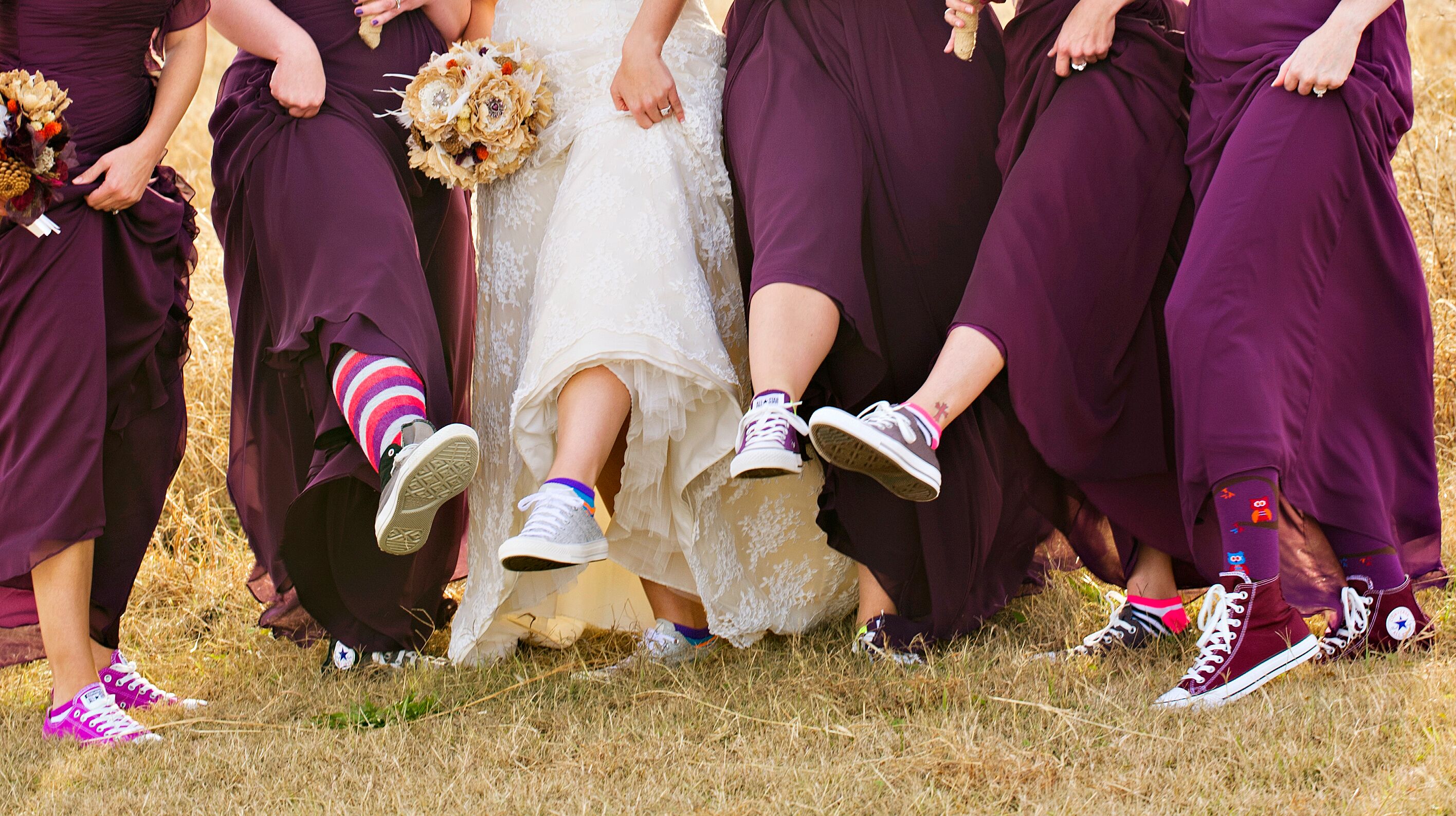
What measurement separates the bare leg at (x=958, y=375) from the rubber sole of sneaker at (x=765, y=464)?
13.3 inches

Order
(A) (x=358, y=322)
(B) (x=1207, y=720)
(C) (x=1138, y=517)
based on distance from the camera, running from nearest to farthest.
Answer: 1. (B) (x=1207, y=720)
2. (A) (x=358, y=322)
3. (C) (x=1138, y=517)

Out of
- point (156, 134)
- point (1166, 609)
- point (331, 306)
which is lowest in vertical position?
point (1166, 609)

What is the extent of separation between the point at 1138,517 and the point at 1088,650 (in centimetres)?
37

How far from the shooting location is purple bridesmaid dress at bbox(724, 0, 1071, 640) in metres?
3.30

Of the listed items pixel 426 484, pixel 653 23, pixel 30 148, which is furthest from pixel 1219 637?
pixel 30 148

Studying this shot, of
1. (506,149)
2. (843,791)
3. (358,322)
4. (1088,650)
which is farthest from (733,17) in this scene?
(843,791)

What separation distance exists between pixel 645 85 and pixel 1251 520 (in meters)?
1.87

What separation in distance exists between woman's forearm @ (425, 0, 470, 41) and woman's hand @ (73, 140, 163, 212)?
920mm

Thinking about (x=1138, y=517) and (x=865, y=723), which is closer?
(x=865, y=723)

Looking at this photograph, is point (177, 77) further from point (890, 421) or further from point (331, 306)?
point (890, 421)

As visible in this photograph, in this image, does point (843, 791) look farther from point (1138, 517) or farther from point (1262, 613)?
point (1138, 517)

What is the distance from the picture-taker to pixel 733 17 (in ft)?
12.2

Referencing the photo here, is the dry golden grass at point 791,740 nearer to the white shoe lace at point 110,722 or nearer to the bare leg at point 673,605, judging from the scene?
the white shoe lace at point 110,722

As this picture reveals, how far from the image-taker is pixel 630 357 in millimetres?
3158
